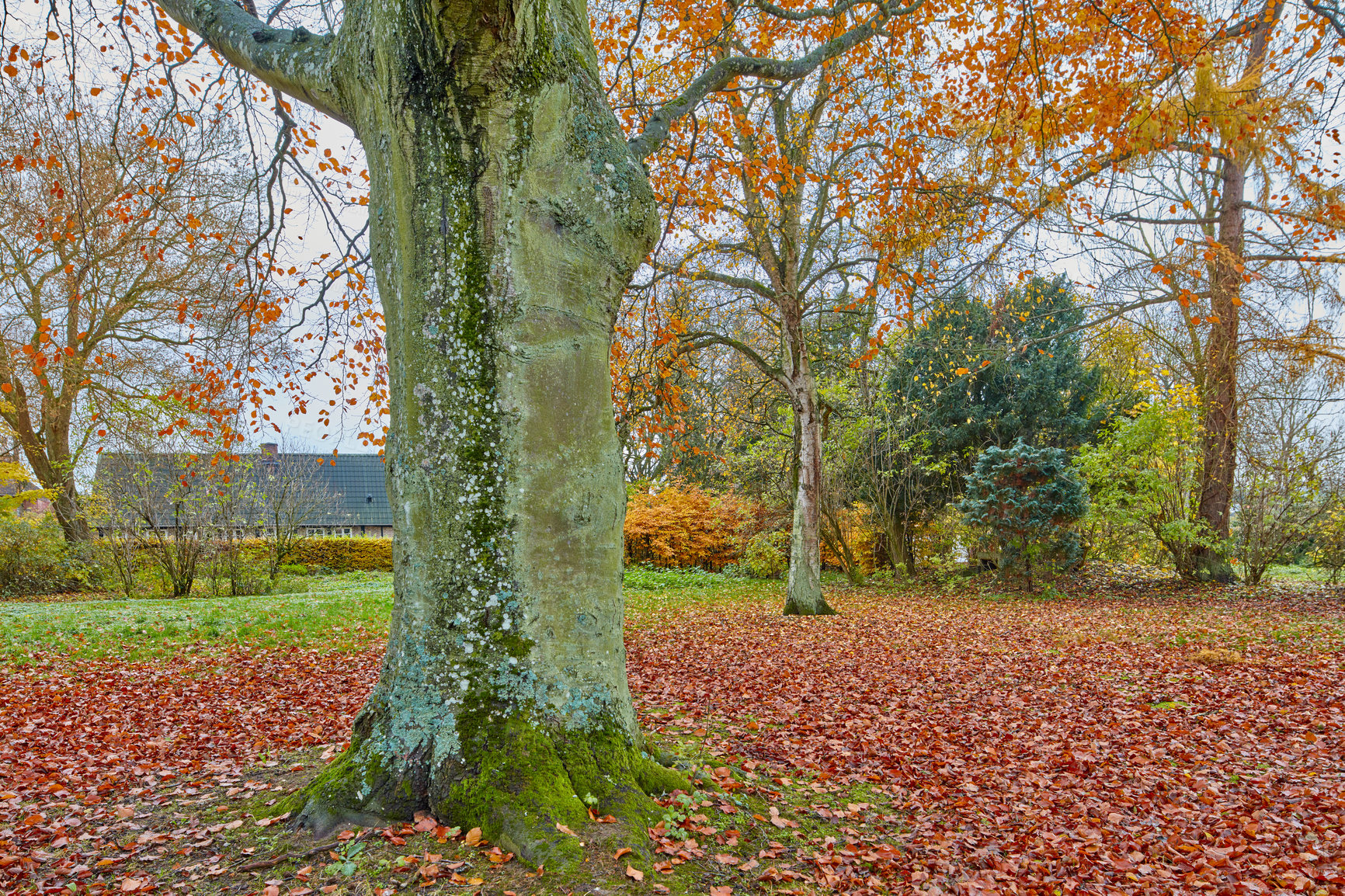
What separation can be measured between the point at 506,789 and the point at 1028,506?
12885 millimetres

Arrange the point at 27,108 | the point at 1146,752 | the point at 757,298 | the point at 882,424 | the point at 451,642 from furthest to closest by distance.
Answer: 1. the point at 882,424
2. the point at 757,298
3. the point at 27,108
4. the point at 1146,752
5. the point at 451,642

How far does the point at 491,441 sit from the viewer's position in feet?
9.71

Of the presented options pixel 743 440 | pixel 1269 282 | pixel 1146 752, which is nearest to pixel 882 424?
pixel 743 440

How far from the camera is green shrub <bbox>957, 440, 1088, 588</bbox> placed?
13234 mm

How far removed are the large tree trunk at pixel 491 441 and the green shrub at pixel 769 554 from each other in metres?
14.6

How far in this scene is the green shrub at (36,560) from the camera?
1520 cm

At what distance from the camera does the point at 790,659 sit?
24.1ft

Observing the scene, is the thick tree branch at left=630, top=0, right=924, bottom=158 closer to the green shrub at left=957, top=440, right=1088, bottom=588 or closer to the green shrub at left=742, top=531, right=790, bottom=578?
the green shrub at left=957, top=440, right=1088, bottom=588

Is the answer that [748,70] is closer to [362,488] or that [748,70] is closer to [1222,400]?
[1222,400]

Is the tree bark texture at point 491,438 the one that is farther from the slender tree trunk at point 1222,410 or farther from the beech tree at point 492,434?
the slender tree trunk at point 1222,410

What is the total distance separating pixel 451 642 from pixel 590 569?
632mm

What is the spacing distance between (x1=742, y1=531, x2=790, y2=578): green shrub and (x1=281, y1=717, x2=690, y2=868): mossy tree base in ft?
48.1

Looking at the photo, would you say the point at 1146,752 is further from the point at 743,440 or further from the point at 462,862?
the point at 743,440

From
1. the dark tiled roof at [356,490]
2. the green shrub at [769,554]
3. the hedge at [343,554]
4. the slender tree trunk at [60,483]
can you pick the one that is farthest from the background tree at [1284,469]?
the slender tree trunk at [60,483]
